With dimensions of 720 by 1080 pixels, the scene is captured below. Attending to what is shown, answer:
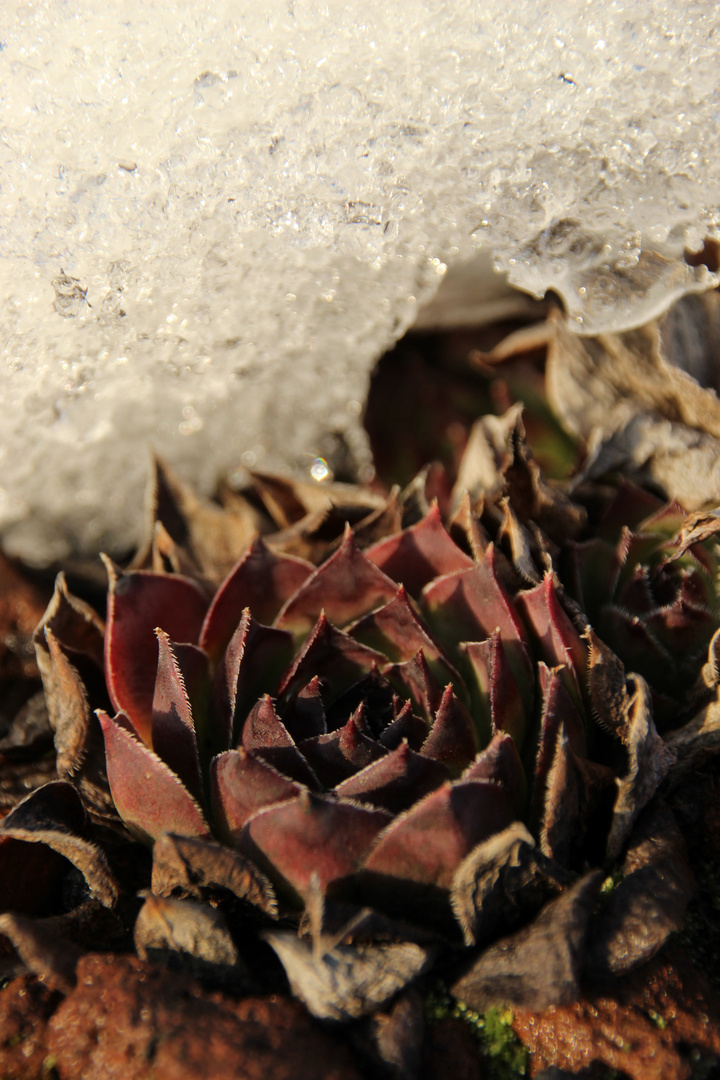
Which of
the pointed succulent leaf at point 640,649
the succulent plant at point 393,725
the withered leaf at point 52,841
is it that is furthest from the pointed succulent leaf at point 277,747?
the pointed succulent leaf at point 640,649

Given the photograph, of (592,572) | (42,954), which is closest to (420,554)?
(592,572)

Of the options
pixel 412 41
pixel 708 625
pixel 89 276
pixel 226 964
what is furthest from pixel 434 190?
pixel 226 964

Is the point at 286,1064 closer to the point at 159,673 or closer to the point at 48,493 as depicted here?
the point at 159,673

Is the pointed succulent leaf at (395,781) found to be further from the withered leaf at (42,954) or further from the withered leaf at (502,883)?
the withered leaf at (42,954)

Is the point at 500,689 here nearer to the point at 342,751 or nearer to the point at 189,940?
the point at 342,751

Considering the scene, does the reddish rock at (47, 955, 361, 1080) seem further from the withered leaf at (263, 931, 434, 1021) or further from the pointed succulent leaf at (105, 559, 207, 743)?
the pointed succulent leaf at (105, 559, 207, 743)

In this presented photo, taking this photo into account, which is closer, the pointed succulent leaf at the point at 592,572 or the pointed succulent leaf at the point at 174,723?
the pointed succulent leaf at the point at 174,723

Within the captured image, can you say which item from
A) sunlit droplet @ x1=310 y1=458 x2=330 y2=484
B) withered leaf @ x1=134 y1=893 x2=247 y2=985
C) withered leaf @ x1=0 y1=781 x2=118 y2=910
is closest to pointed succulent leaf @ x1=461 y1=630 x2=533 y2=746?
withered leaf @ x1=134 y1=893 x2=247 y2=985
